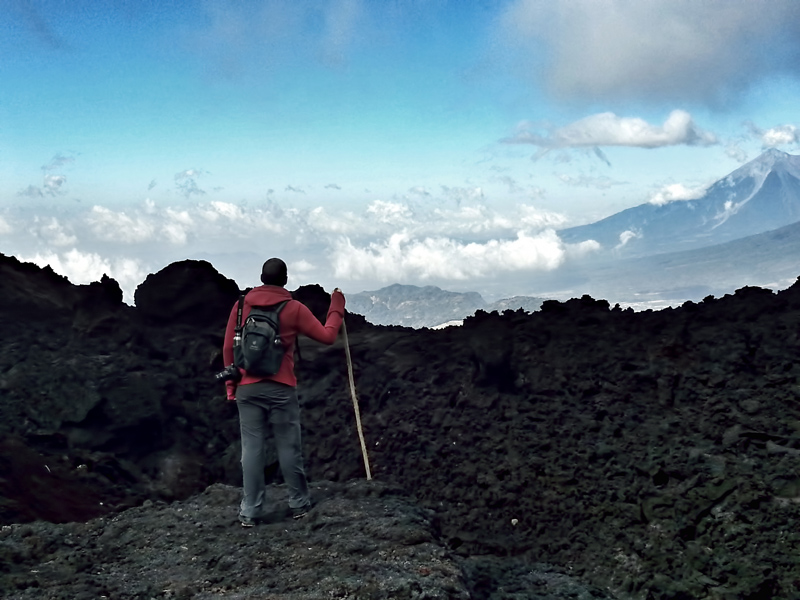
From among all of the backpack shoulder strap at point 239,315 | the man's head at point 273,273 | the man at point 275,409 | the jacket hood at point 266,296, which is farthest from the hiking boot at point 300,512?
the man's head at point 273,273

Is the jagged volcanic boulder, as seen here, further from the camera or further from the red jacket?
the camera

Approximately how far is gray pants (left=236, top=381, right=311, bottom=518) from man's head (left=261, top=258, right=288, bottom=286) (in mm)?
1118

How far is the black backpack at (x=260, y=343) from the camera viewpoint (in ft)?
23.6

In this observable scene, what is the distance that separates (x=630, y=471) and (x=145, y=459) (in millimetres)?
7759

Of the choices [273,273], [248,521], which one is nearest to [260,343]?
[273,273]

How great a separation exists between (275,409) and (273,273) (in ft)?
4.89

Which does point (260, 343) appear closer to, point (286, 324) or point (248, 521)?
point (286, 324)

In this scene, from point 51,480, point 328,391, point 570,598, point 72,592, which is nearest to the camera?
point 72,592

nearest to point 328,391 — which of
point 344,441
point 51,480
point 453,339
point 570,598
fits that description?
point 344,441

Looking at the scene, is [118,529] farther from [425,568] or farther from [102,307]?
[102,307]

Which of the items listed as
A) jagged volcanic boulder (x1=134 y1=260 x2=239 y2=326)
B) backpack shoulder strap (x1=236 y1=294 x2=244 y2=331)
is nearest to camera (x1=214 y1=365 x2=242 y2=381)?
backpack shoulder strap (x1=236 y1=294 x2=244 y2=331)

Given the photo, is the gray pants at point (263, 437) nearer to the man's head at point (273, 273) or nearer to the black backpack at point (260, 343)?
the black backpack at point (260, 343)

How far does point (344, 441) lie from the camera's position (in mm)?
11203

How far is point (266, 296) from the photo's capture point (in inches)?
294
